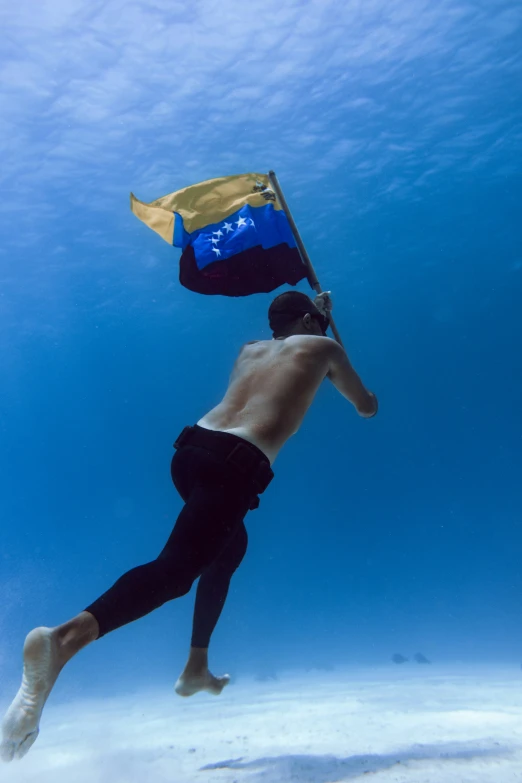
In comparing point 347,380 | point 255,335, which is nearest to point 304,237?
point 255,335

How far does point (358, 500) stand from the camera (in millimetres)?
48344

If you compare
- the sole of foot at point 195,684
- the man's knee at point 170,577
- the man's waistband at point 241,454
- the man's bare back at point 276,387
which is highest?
the man's bare back at point 276,387

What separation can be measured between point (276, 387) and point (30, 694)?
6.16 feet

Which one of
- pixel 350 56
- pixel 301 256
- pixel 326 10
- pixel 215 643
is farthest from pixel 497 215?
pixel 215 643

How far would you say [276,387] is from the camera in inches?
122

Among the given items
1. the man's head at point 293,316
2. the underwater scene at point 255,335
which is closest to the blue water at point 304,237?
the underwater scene at point 255,335

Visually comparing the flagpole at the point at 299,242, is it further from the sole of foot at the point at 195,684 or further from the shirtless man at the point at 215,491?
the sole of foot at the point at 195,684

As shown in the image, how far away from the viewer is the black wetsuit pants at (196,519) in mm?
2377

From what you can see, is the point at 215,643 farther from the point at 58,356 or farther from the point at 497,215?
the point at 497,215

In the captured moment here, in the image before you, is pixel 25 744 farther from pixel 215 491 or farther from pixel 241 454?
pixel 241 454

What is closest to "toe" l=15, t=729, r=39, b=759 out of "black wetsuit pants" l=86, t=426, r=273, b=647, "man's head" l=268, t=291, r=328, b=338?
"black wetsuit pants" l=86, t=426, r=273, b=647

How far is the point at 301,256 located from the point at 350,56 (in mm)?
14572

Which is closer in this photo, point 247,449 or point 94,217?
point 247,449

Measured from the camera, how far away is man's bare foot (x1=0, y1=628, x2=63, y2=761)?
218 cm
